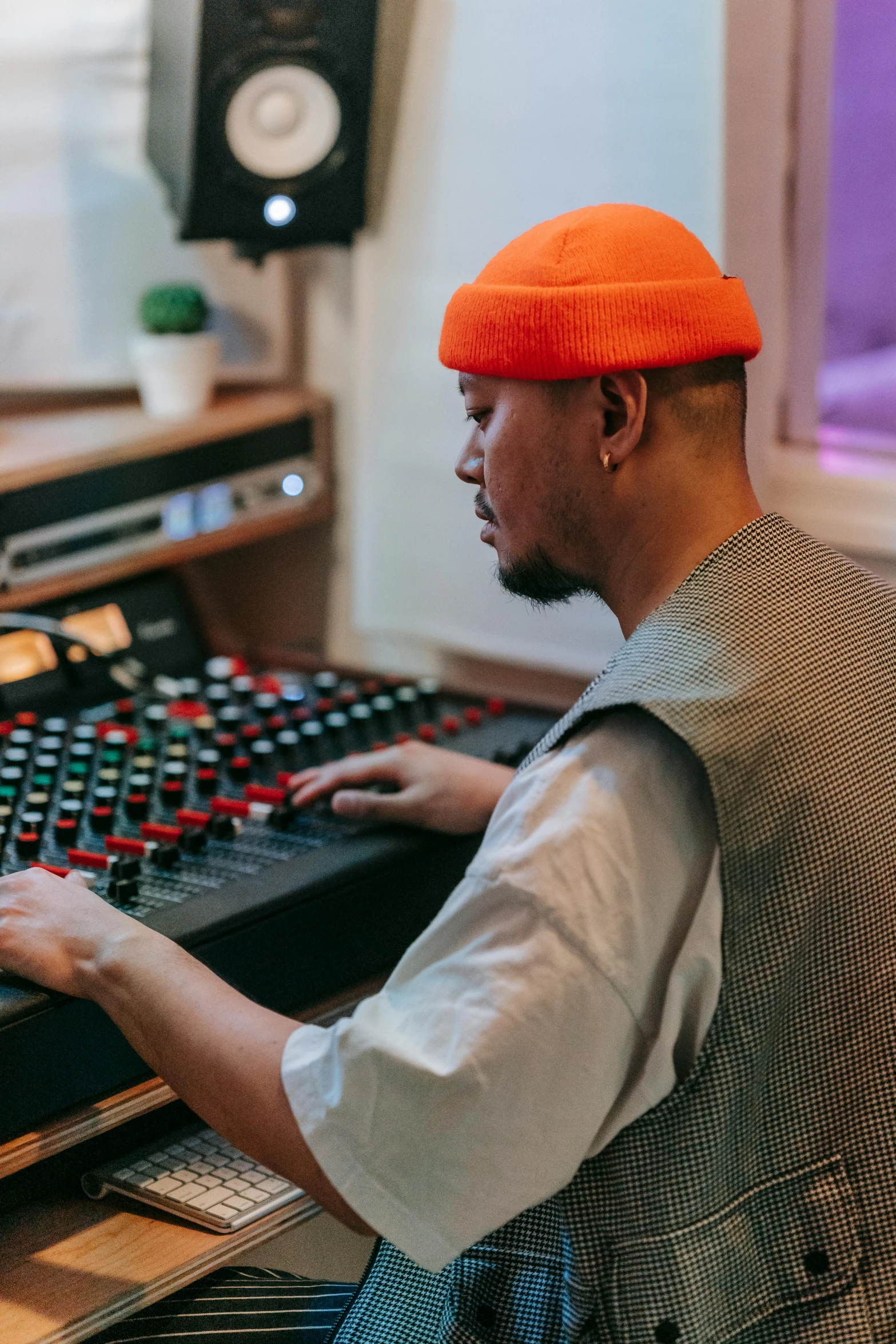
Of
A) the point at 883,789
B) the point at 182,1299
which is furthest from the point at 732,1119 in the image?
the point at 182,1299

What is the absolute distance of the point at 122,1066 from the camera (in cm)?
110

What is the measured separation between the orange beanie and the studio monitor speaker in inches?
36.2

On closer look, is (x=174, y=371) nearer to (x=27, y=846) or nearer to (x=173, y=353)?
(x=173, y=353)

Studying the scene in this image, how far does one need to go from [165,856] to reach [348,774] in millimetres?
226

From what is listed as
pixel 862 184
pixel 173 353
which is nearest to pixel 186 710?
pixel 173 353

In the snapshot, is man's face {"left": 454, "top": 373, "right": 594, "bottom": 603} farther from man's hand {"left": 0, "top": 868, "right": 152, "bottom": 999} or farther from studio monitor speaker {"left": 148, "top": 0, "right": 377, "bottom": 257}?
studio monitor speaker {"left": 148, "top": 0, "right": 377, "bottom": 257}

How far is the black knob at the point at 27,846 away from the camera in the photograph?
1.23 meters

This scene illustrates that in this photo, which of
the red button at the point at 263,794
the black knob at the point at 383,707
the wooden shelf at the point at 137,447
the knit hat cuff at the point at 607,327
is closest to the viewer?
the knit hat cuff at the point at 607,327

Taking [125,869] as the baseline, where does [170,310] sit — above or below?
above

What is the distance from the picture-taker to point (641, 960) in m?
0.85

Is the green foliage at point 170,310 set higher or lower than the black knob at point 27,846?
higher

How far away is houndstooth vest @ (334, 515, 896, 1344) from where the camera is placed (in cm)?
88

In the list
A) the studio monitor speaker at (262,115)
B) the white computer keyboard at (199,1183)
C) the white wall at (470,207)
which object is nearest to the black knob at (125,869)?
the white computer keyboard at (199,1183)

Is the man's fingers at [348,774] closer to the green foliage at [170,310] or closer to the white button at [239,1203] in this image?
the white button at [239,1203]
